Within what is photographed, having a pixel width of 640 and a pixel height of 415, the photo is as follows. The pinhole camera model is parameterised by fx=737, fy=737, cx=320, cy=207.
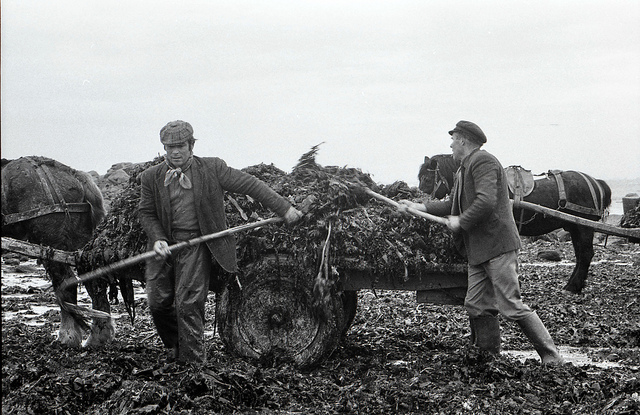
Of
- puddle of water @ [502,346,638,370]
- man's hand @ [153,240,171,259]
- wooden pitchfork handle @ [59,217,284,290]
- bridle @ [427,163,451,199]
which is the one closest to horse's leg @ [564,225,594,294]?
bridle @ [427,163,451,199]

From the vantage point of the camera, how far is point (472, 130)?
21.7 ft

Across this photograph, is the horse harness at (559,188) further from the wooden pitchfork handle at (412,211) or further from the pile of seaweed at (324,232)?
the wooden pitchfork handle at (412,211)

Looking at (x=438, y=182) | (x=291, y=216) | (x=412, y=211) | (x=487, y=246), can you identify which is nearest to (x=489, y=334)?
(x=487, y=246)

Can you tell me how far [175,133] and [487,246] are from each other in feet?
9.28

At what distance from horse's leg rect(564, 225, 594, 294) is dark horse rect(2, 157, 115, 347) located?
7.51 m

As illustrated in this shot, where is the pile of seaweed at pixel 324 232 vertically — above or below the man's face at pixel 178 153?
below

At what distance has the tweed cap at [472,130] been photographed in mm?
6617

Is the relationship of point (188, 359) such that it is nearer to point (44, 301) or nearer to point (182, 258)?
point (182, 258)

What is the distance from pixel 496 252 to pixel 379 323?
126 inches

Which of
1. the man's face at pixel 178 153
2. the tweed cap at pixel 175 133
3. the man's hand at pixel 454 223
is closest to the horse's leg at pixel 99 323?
the man's face at pixel 178 153

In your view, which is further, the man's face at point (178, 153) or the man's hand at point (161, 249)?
the man's face at point (178, 153)

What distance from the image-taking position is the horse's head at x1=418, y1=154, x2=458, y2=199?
9750 millimetres

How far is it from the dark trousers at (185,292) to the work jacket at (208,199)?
0.66ft

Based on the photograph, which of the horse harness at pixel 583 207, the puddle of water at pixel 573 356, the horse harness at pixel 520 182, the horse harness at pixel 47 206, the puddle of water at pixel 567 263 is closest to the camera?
the puddle of water at pixel 573 356
